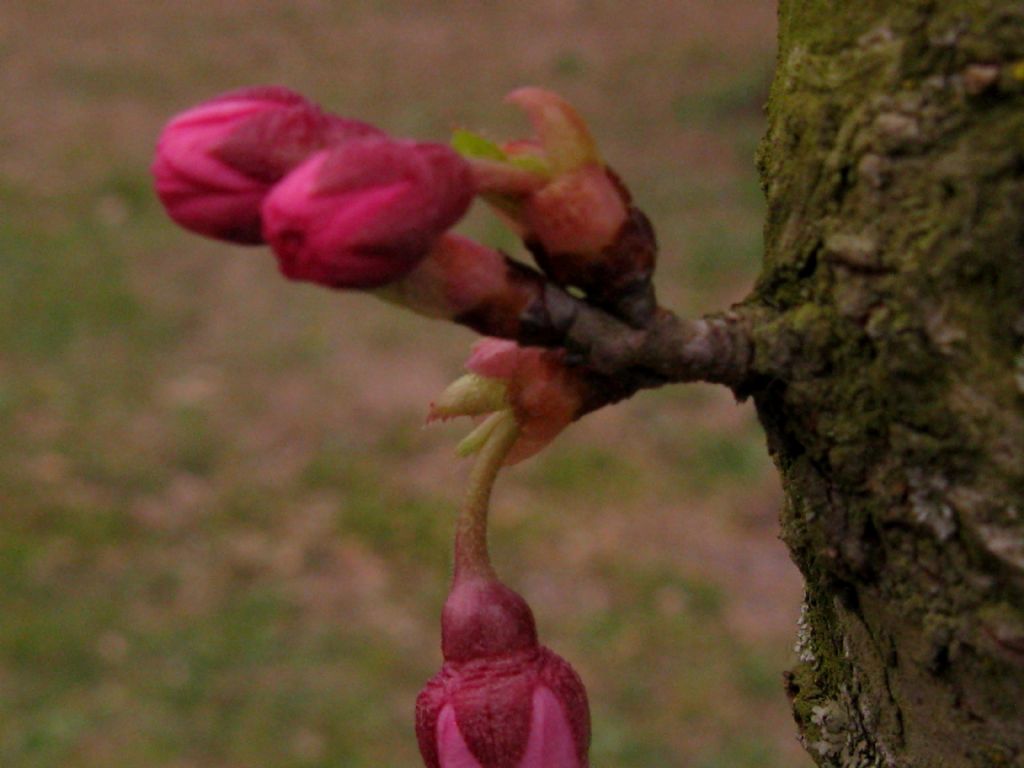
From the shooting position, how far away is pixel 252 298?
19.0ft

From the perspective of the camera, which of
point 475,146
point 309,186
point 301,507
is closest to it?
point 309,186

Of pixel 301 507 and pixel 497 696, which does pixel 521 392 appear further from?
pixel 301 507

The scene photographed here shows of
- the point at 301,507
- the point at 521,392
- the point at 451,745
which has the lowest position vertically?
the point at 301,507

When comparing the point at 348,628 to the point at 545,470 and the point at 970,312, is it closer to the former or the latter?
the point at 545,470

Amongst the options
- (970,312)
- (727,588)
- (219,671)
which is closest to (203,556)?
(219,671)

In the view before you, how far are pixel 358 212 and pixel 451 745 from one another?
1.18ft

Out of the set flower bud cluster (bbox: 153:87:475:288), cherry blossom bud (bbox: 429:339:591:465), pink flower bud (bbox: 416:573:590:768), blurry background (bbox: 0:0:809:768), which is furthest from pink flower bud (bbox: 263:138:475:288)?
blurry background (bbox: 0:0:809:768)

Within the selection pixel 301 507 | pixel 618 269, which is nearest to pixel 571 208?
pixel 618 269

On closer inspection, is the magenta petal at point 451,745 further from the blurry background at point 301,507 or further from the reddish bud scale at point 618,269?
the blurry background at point 301,507

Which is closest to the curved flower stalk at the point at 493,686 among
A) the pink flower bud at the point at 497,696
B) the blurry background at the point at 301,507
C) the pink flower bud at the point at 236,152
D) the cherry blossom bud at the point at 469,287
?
the pink flower bud at the point at 497,696

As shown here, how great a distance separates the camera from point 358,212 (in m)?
0.65

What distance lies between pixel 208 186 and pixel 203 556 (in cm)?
376

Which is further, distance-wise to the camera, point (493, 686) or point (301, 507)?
point (301, 507)

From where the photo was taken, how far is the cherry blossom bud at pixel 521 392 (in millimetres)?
793
